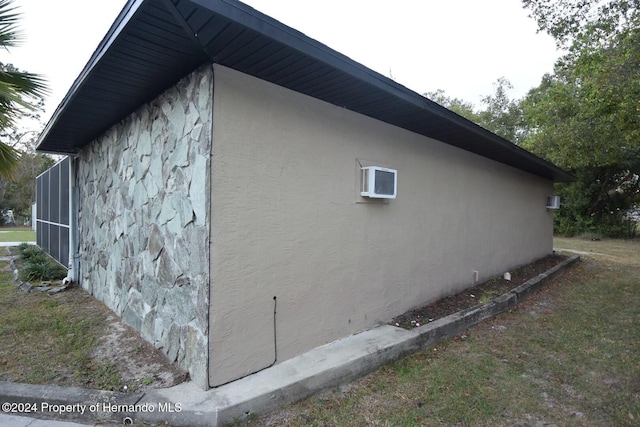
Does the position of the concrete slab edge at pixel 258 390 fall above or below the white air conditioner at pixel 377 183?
below

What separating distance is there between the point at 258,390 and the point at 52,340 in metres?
2.35

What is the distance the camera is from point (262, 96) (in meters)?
2.72

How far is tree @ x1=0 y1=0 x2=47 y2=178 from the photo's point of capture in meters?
3.45

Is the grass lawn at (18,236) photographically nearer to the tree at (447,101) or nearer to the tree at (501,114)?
the tree at (501,114)

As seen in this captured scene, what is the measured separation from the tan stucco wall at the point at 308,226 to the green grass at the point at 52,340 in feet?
3.70

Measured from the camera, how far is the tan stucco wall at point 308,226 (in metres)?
2.52

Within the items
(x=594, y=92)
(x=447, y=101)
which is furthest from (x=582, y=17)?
(x=447, y=101)

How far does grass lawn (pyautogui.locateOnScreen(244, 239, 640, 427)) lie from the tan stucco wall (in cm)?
67

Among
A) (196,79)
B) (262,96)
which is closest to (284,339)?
(262,96)

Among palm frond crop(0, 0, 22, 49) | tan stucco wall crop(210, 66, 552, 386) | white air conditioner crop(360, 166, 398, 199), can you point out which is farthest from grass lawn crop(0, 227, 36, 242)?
white air conditioner crop(360, 166, 398, 199)

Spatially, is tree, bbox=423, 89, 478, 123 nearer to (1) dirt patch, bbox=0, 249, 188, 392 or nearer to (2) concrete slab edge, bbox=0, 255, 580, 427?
(2) concrete slab edge, bbox=0, 255, 580, 427

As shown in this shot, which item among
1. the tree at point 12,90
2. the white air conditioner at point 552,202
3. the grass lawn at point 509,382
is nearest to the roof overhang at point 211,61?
the tree at point 12,90

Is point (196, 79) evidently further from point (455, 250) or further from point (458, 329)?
point (455, 250)

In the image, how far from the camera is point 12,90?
3.21 meters
